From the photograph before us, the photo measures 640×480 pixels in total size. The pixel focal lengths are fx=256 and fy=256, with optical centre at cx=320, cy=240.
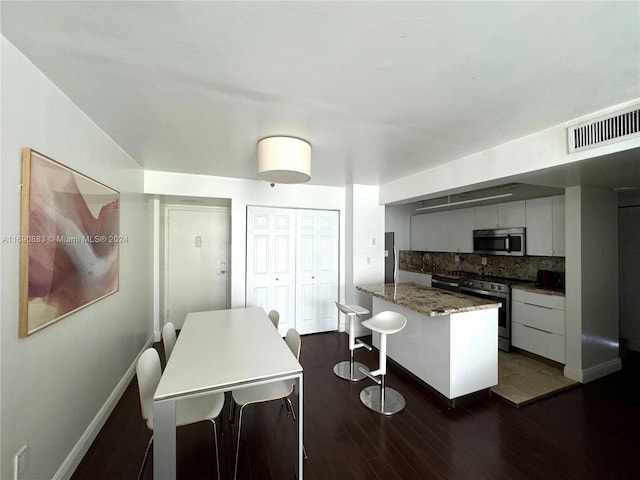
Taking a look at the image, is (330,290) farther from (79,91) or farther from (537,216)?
(79,91)

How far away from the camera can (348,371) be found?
2.94m

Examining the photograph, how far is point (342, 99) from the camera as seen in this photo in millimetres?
1579

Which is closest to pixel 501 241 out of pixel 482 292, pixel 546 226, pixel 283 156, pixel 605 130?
pixel 546 226

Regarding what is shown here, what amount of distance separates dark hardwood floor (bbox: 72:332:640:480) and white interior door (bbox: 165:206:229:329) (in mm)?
1719

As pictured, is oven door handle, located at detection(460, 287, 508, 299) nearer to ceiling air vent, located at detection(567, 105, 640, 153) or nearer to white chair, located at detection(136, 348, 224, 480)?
ceiling air vent, located at detection(567, 105, 640, 153)

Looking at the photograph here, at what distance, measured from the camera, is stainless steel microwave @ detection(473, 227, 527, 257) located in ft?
12.0

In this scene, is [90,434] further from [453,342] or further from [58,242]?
[453,342]

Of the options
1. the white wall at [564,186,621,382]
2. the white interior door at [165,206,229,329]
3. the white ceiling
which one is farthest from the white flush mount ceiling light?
the white wall at [564,186,621,382]

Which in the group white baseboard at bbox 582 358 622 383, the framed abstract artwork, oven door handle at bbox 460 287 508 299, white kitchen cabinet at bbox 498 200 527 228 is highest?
white kitchen cabinet at bbox 498 200 527 228

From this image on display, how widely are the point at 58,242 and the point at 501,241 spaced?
4.87 meters

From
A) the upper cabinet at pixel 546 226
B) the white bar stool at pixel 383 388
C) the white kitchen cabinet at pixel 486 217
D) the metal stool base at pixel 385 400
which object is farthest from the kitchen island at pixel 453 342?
the white kitchen cabinet at pixel 486 217

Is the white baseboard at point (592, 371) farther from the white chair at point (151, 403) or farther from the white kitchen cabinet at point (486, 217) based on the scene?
the white chair at point (151, 403)

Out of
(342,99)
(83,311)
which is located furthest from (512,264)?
(83,311)

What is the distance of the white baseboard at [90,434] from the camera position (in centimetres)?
156
